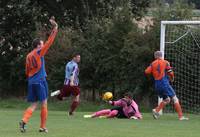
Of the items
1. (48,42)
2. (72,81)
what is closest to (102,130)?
(48,42)

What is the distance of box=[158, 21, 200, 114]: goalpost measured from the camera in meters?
23.6

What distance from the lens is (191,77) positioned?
23844 mm

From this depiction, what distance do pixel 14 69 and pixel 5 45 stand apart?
234 cm

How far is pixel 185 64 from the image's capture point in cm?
2386

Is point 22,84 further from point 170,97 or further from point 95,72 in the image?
point 170,97

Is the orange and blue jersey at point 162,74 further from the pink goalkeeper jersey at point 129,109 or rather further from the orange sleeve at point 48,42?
the orange sleeve at point 48,42

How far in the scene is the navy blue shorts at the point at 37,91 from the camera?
13352 mm

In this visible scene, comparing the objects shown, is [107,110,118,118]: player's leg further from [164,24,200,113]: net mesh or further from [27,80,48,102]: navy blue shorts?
[27,80,48,102]: navy blue shorts

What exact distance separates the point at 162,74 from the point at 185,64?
5.16 meters

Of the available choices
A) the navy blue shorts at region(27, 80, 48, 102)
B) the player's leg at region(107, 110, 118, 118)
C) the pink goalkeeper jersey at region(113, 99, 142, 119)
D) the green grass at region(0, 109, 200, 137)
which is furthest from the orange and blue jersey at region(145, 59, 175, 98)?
the navy blue shorts at region(27, 80, 48, 102)

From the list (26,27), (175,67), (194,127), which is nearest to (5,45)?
(26,27)

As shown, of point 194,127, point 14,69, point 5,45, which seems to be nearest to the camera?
point 194,127

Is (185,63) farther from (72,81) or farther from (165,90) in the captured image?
(72,81)

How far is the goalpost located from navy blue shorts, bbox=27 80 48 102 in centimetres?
1072
